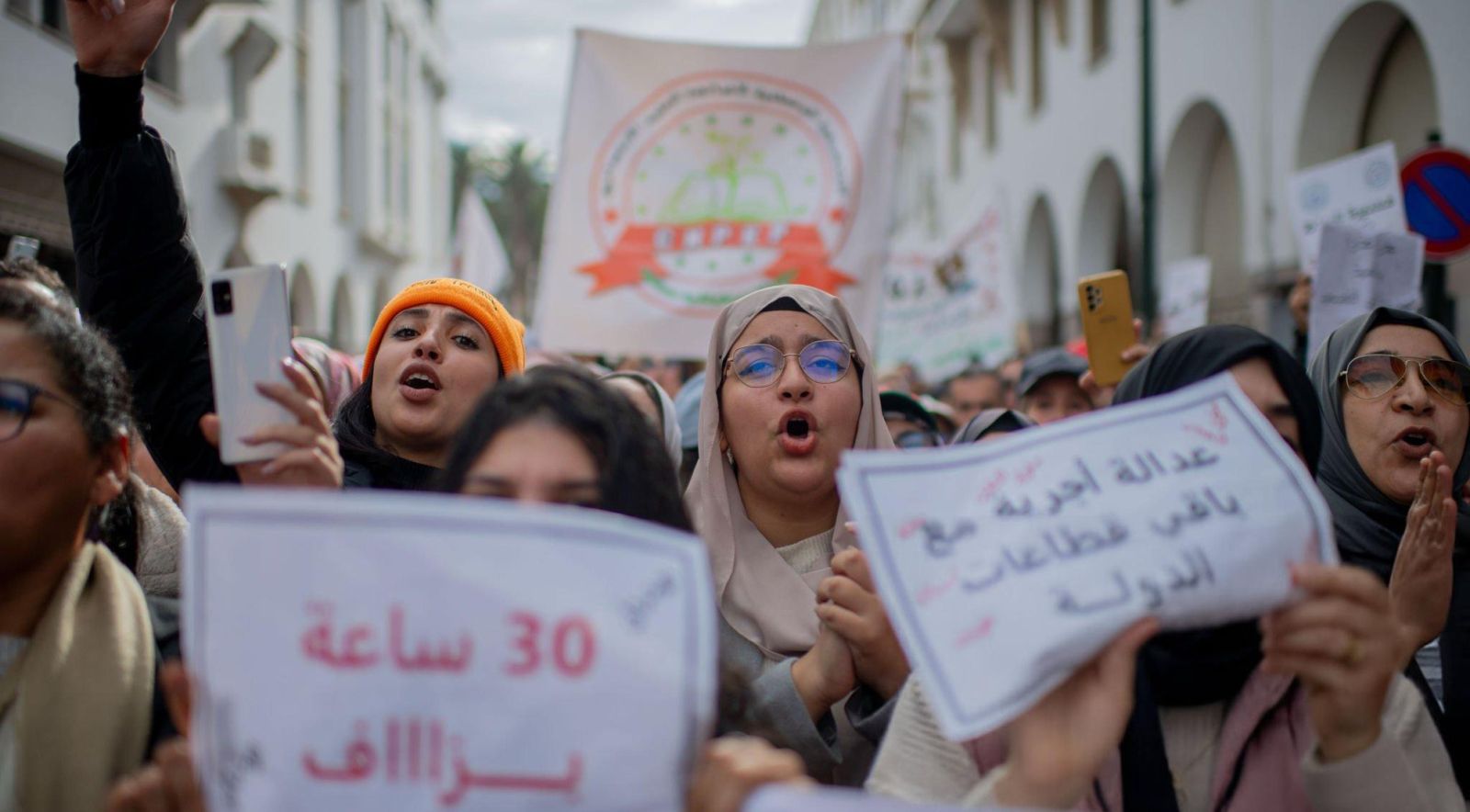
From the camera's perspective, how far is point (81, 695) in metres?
1.62

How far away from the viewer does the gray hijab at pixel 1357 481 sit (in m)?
2.78

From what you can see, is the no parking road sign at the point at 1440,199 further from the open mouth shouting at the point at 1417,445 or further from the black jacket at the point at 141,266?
the black jacket at the point at 141,266

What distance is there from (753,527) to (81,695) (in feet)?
4.55

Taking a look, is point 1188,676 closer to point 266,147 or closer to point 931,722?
point 931,722

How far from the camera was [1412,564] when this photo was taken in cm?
229

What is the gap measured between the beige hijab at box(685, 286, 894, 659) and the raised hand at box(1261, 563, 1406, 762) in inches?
41.0

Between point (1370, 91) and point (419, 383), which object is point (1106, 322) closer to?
point (419, 383)

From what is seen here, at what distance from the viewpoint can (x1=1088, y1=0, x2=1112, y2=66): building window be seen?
611 inches

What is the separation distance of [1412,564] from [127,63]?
248 cm

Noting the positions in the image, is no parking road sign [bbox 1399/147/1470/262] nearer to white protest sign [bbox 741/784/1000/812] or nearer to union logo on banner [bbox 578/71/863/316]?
union logo on banner [bbox 578/71/863/316]

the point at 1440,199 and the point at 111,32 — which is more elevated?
the point at 111,32

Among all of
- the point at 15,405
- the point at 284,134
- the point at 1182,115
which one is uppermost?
the point at 284,134

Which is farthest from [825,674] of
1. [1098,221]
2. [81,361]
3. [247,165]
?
[247,165]

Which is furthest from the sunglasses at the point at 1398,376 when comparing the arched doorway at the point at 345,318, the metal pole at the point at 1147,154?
the arched doorway at the point at 345,318
